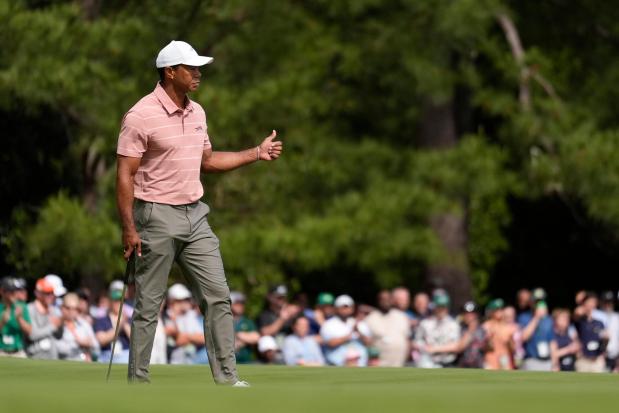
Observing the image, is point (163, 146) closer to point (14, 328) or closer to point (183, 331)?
point (14, 328)

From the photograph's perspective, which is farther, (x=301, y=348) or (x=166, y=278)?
(x=301, y=348)

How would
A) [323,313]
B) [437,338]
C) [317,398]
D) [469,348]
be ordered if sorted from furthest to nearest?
[323,313]
[437,338]
[469,348]
[317,398]

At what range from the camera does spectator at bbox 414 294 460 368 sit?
662 inches

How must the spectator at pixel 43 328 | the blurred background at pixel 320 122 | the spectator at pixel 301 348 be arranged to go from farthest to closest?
1. the blurred background at pixel 320 122
2. the spectator at pixel 301 348
3. the spectator at pixel 43 328

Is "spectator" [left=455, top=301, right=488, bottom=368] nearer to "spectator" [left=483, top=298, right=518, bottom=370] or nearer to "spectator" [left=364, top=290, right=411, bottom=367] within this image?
"spectator" [left=483, top=298, right=518, bottom=370]

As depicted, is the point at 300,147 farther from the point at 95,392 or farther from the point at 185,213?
the point at 95,392

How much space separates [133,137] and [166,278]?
0.75 meters

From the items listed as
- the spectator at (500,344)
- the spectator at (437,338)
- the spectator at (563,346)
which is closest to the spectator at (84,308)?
the spectator at (437,338)

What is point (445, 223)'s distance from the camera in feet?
76.5

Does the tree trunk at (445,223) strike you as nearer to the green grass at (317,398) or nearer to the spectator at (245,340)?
the spectator at (245,340)

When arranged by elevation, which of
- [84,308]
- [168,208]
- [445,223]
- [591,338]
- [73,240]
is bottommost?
[591,338]

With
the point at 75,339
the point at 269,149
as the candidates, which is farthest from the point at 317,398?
the point at 75,339

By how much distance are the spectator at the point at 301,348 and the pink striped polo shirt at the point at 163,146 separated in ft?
25.5

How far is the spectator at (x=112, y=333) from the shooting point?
50.0 feet
